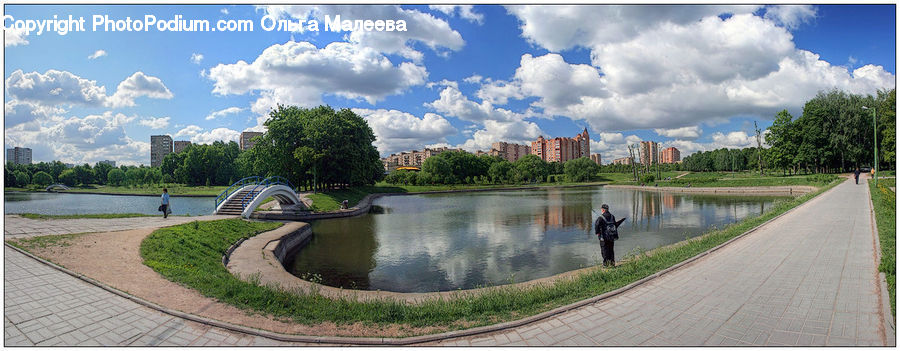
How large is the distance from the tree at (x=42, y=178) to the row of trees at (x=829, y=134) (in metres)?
121

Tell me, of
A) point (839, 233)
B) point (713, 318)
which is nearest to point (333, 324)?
point (713, 318)

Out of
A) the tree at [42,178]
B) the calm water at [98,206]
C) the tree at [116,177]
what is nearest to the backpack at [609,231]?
the calm water at [98,206]

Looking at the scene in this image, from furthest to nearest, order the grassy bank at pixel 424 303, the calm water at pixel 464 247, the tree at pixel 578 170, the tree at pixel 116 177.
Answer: the tree at pixel 578 170 → the tree at pixel 116 177 → the calm water at pixel 464 247 → the grassy bank at pixel 424 303

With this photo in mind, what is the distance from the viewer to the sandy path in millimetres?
4926

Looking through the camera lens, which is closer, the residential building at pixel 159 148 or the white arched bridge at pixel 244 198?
the white arched bridge at pixel 244 198

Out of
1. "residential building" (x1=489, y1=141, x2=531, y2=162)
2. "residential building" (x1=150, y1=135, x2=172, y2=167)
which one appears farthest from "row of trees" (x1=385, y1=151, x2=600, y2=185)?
"residential building" (x1=489, y1=141, x2=531, y2=162)

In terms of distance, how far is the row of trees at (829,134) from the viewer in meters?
47.5

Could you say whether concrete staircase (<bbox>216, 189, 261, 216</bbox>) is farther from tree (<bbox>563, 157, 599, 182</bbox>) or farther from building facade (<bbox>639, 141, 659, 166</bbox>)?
tree (<bbox>563, 157, 599, 182</bbox>)

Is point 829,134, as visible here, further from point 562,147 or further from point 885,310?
point 562,147

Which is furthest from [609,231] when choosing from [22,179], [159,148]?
[159,148]

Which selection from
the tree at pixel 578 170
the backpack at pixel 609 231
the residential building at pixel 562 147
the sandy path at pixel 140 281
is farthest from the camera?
the residential building at pixel 562 147

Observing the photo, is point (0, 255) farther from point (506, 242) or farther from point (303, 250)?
point (506, 242)

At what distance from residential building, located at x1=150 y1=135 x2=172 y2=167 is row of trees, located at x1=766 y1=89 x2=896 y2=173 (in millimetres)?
136223

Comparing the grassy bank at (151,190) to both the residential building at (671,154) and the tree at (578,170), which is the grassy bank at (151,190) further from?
the residential building at (671,154)
